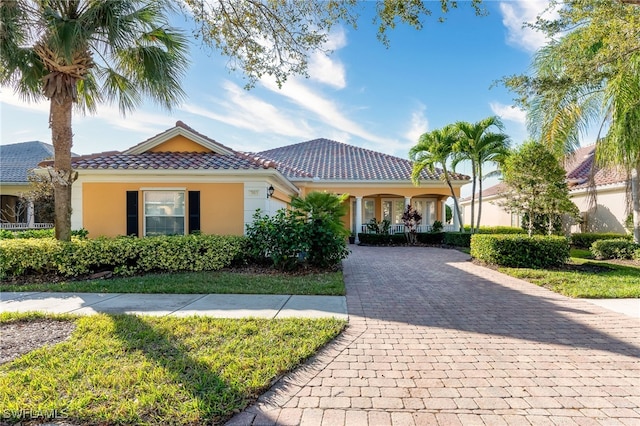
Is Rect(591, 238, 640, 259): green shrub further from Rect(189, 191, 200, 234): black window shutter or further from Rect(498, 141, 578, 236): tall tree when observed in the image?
Rect(189, 191, 200, 234): black window shutter

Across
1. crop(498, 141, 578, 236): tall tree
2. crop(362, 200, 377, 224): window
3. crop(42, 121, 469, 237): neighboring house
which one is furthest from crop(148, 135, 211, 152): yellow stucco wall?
crop(362, 200, 377, 224): window

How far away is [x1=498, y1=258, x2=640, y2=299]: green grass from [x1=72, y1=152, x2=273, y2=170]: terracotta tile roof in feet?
27.8

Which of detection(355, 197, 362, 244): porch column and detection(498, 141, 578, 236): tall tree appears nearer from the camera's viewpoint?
detection(498, 141, 578, 236): tall tree

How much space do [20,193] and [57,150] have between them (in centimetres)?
1440

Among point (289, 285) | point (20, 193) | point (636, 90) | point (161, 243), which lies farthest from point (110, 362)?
point (20, 193)

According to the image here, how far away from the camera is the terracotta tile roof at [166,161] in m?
10.7

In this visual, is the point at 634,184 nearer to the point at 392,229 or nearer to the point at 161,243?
the point at 392,229

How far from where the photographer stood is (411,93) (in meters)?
13.5

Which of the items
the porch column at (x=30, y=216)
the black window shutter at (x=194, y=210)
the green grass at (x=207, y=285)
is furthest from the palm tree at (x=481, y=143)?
the porch column at (x=30, y=216)

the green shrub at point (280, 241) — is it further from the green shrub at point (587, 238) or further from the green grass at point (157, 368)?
the green shrub at point (587, 238)

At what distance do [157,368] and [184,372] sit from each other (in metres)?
0.32

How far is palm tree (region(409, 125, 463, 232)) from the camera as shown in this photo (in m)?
17.5

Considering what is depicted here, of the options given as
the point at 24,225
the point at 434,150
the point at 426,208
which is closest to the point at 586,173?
the point at 426,208

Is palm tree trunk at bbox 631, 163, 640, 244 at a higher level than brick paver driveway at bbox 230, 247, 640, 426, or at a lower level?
higher
